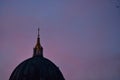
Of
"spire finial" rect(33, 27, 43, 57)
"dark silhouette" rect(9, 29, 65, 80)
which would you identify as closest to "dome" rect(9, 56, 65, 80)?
"dark silhouette" rect(9, 29, 65, 80)

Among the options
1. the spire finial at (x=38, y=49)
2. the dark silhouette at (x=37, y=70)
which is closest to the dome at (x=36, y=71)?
the dark silhouette at (x=37, y=70)

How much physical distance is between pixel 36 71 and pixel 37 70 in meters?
0.28

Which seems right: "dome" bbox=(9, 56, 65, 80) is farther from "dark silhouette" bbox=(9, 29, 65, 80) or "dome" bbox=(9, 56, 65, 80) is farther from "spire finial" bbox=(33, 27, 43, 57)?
"spire finial" bbox=(33, 27, 43, 57)

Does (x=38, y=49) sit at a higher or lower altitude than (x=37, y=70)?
higher

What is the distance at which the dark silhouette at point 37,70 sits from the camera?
189 feet

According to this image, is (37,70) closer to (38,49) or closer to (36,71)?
(36,71)

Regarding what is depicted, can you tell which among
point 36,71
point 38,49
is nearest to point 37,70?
point 36,71

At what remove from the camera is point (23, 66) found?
59.0 metres

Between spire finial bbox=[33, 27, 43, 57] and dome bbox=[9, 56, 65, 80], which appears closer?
dome bbox=[9, 56, 65, 80]

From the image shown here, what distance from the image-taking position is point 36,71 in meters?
58.0

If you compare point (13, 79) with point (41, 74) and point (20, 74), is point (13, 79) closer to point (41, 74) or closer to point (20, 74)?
point (20, 74)

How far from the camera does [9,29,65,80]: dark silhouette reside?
57531 millimetres

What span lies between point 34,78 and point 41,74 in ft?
4.98

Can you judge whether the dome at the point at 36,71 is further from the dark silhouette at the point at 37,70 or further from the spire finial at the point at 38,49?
the spire finial at the point at 38,49
